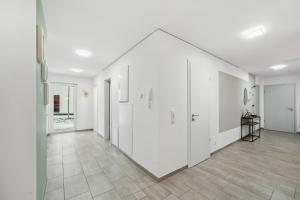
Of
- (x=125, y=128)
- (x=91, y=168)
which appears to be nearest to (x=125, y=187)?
(x=91, y=168)

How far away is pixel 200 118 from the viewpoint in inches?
112

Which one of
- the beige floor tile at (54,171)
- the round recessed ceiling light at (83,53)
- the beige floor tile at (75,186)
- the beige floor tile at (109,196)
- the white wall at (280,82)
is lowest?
the beige floor tile at (54,171)

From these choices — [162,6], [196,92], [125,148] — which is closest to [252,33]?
[196,92]

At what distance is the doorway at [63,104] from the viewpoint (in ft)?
18.5

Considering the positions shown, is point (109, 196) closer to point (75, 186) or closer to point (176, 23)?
point (75, 186)

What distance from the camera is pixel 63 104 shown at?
20.4ft

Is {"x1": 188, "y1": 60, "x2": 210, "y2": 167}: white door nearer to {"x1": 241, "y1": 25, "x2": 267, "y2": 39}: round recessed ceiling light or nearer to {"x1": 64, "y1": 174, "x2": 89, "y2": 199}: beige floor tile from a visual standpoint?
{"x1": 241, "y1": 25, "x2": 267, "y2": 39}: round recessed ceiling light

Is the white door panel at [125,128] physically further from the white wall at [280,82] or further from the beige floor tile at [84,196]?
the white wall at [280,82]

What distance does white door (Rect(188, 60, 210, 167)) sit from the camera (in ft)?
8.68

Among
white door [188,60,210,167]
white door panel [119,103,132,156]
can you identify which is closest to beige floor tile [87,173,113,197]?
white door panel [119,103,132,156]

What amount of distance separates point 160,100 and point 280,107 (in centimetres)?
684

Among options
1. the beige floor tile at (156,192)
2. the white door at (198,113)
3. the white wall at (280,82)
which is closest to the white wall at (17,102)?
the beige floor tile at (156,192)

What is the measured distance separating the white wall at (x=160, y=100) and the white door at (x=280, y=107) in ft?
18.1

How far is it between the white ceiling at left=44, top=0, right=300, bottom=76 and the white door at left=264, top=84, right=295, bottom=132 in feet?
11.9
